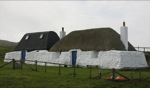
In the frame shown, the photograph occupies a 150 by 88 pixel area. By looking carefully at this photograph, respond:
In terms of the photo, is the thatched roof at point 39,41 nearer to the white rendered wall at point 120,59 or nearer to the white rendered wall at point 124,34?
the white rendered wall at point 120,59

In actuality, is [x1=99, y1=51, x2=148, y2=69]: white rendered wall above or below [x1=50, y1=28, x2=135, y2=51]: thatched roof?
below

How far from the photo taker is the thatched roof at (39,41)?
42.5 metres

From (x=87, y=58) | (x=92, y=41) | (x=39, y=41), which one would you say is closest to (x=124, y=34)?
(x=92, y=41)

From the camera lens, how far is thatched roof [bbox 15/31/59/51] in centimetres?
4253

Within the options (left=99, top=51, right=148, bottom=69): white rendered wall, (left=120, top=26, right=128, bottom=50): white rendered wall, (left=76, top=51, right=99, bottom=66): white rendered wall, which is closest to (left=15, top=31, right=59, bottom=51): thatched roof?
(left=76, top=51, right=99, bottom=66): white rendered wall

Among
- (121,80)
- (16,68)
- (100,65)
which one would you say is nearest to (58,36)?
(100,65)

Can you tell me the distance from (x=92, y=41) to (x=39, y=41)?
437 inches

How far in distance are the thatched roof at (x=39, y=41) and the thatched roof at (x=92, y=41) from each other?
2.97 metres

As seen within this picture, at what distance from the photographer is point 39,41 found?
4388 cm

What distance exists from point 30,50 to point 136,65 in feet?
58.0

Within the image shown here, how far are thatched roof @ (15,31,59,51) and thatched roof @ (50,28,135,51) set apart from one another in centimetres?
297

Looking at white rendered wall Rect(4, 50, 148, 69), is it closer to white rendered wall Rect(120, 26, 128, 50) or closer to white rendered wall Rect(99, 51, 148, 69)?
white rendered wall Rect(99, 51, 148, 69)

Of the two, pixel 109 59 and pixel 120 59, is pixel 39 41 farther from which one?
pixel 120 59

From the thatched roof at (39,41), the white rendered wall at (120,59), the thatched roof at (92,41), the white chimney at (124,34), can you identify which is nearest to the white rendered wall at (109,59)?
the white rendered wall at (120,59)
